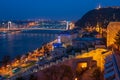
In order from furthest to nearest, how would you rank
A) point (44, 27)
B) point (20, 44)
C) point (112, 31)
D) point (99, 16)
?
1. point (44, 27)
2. point (20, 44)
3. point (99, 16)
4. point (112, 31)

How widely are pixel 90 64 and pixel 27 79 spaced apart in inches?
56.9

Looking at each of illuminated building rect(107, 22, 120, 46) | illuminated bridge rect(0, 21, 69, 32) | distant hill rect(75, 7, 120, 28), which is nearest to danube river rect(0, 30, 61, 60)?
illuminated bridge rect(0, 21, 69, 32)

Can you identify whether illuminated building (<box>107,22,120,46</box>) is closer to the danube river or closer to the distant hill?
the danube river

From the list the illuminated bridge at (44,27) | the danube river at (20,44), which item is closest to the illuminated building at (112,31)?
the danube river at (20,44)

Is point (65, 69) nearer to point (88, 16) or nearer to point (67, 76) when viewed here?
point (67, 76)

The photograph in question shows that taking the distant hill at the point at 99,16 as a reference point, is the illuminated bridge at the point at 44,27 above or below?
below

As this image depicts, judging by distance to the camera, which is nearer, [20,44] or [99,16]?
[99,16]

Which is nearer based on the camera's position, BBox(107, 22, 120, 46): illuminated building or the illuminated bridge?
BBox(107, 22, 120, 46): illuminated building

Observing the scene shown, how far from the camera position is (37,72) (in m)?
8.00

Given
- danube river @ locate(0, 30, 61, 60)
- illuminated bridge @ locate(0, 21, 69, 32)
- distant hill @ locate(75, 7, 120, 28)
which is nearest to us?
danube river @ locate(0, 30, 61, 60)

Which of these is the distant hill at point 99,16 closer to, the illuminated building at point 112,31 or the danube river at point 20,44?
the danube river at point 20,44

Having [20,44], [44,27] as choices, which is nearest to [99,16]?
[20,44]

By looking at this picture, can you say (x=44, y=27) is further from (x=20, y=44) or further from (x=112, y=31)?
(x=112, y=31)

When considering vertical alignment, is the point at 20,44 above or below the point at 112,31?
below
